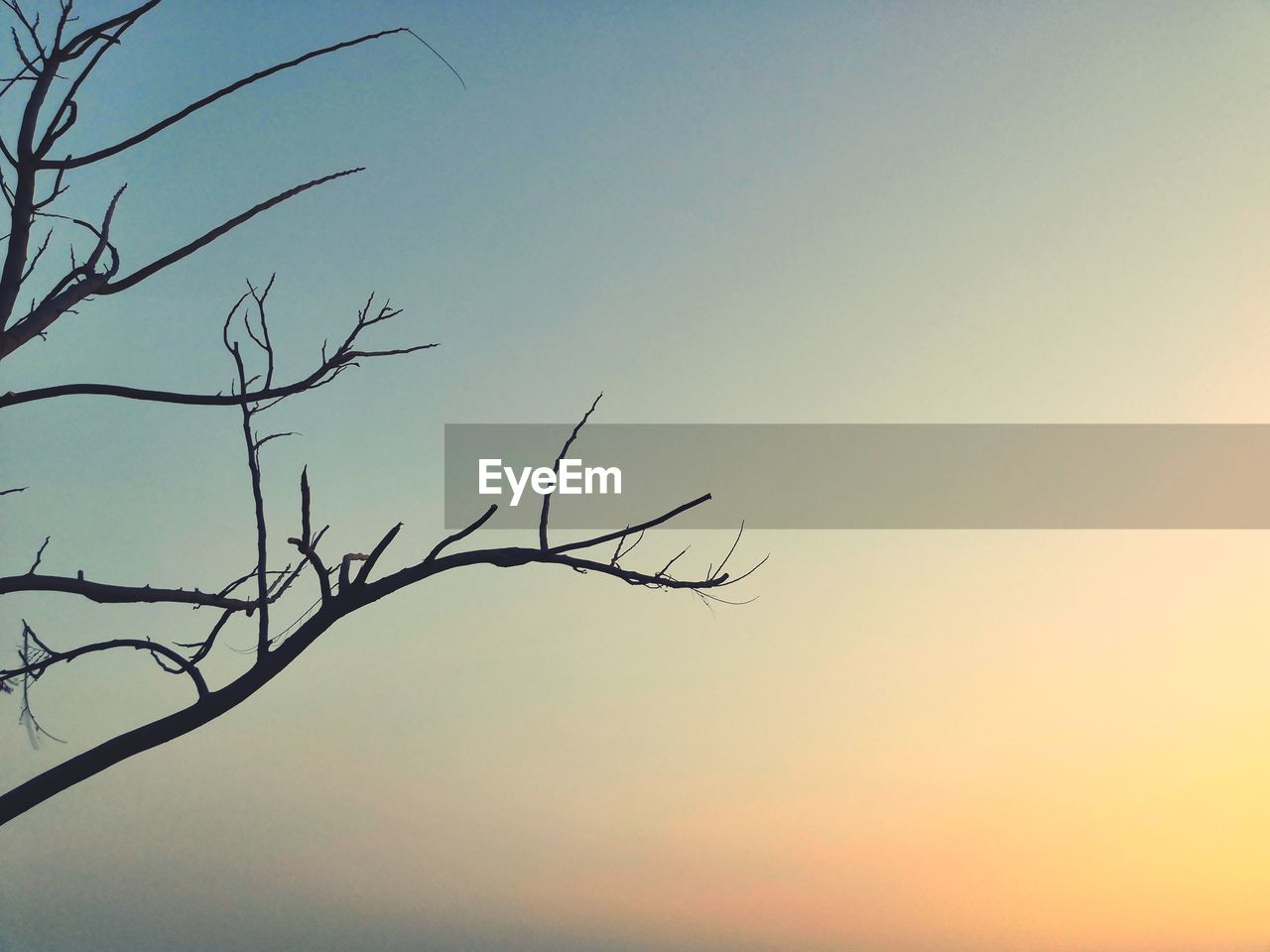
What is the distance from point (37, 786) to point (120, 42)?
181 inches

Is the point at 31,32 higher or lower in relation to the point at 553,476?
higher

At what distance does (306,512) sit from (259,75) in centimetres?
248

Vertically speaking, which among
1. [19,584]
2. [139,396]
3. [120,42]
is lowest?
[19,584]

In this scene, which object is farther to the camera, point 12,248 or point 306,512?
point 12,248

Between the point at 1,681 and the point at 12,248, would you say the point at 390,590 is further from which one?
the point at 1,681

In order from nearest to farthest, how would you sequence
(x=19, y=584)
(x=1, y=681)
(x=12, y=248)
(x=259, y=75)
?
1. (x=259, y=75)
2. (x=12, y=248)
3. (x=19, y=584)
4. (x=1, y=681)

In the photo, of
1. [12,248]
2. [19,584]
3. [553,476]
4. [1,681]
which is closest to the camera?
[553,476]

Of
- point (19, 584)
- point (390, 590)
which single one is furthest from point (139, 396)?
point (390, 590)

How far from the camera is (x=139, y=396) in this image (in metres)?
8.11

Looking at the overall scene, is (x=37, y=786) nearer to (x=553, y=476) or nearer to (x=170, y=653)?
(x=170, y=653)

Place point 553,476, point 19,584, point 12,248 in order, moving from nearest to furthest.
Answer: point 553,476 → point 12,248 → point 19,584

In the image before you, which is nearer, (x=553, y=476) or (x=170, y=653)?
(x=553, y=476)

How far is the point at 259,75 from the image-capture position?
6785 millimetres

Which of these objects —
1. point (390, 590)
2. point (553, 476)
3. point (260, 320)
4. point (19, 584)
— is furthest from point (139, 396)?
point (553, 476)
